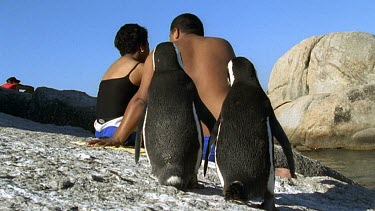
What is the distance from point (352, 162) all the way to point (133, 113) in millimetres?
10724

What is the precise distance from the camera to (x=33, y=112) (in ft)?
42.7

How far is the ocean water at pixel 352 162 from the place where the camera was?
40.6 ft

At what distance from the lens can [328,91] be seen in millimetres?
23375

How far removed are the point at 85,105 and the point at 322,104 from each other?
30.8 feet

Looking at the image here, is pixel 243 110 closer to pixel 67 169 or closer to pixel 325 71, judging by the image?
pixel 67 169

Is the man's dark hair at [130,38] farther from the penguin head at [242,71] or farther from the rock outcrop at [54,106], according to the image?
the rock outcrop at [54,106]

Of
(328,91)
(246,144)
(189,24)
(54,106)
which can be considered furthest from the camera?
(328,91)

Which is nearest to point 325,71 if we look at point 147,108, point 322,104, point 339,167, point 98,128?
point 322,104

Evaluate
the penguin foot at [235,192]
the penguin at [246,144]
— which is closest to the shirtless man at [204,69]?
the penguin at [246,144]

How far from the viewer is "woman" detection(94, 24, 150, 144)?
20.7 feet

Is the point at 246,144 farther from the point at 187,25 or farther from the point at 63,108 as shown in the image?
the point at 63,108

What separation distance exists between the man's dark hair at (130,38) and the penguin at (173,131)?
210 centimetres

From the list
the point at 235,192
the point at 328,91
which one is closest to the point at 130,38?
the point at 235,192

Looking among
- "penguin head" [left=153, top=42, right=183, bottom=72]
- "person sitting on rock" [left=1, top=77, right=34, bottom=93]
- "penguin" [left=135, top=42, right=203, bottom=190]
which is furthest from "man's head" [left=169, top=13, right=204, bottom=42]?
"person sitting on rock" [left=1, top=77, right=34, bottom=93]
